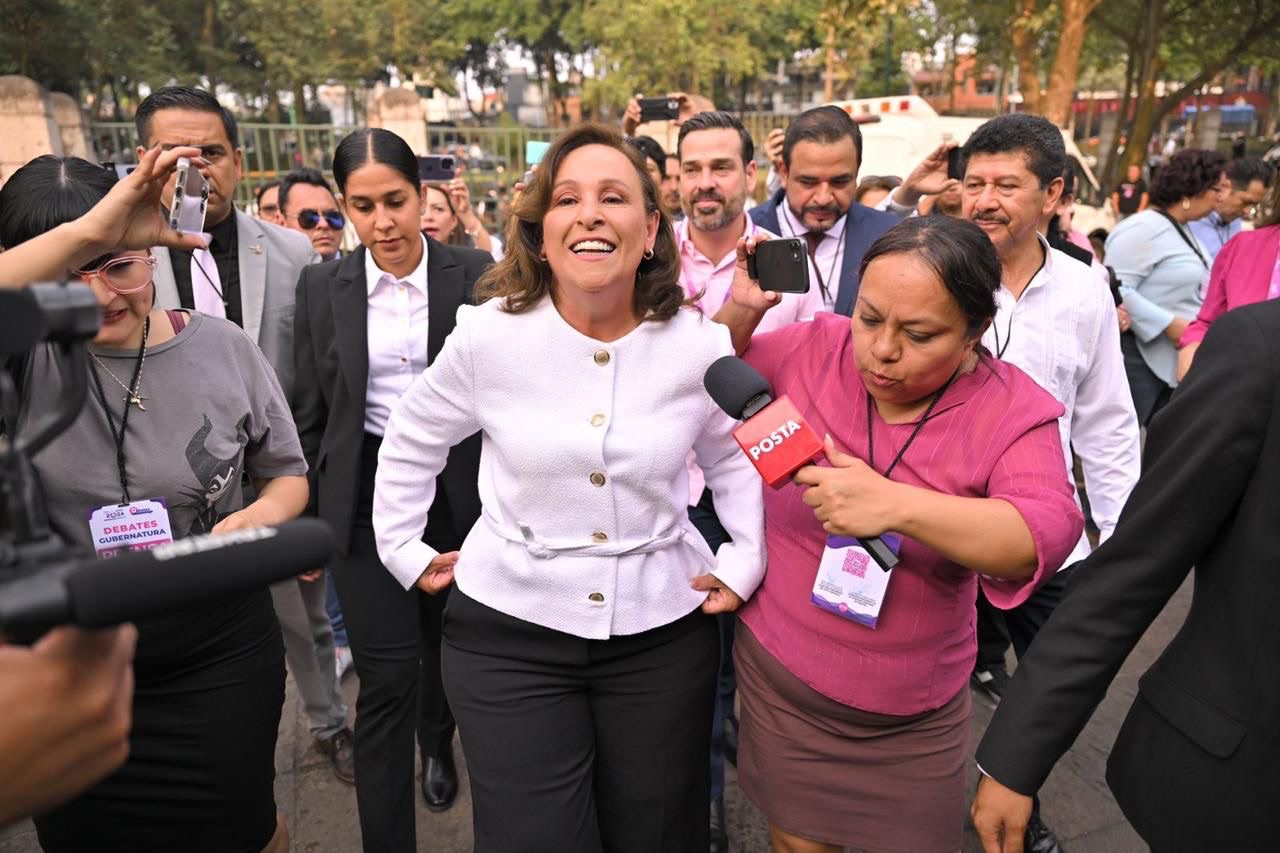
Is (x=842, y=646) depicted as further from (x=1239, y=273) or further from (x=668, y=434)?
(x=1239, y=273)

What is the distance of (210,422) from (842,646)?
1.65 meters

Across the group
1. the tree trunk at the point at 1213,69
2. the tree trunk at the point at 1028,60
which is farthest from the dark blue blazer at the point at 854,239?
the tree trunk at the point at 1213,69

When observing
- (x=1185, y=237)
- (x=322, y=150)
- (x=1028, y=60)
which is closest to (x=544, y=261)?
(x=1185, y=237)

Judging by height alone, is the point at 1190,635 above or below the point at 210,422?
below

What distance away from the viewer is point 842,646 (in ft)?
6.86

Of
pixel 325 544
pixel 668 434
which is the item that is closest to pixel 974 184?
pixel 668 434

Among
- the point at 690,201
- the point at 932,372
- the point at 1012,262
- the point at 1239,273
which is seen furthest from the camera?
the point at 1239,273

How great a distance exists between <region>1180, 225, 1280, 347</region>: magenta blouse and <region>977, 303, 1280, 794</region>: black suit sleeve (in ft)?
9.45

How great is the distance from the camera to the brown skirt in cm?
214

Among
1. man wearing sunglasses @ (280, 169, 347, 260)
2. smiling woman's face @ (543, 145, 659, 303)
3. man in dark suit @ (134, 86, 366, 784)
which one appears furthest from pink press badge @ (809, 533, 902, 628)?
man wearing sunglasses @ (280, 169, 347, 260)

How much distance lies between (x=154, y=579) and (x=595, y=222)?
4.82ft

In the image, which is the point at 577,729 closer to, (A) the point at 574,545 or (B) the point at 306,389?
(A) the point at 574,545

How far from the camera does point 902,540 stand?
6.66 feet

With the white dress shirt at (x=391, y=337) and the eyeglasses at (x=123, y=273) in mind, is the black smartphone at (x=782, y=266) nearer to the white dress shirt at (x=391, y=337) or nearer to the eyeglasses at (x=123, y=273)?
the white dress shirt at (x=391, y=337)
